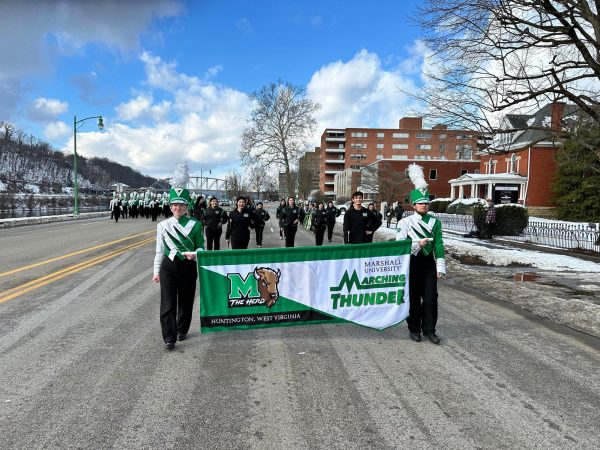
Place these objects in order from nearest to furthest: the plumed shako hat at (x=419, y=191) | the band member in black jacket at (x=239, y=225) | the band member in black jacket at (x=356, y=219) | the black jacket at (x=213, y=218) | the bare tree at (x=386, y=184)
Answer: the plumed shako hat at (x=419, y=191), the band member in black jacket at (x=356, y=219), the band member in black jacket at (x=239, y=225), the black jacket at (x=213, y=218), the bare tree at (x=386, y=184)

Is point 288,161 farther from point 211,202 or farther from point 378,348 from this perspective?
point 378,348

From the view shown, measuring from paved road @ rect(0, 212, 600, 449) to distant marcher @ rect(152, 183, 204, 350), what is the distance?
1.10ft

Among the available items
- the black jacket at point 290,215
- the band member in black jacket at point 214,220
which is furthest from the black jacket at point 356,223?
the black jacket at point 290,215

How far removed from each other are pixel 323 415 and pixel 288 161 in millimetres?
49142

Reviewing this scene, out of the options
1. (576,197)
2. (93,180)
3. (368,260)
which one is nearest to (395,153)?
(576,197)

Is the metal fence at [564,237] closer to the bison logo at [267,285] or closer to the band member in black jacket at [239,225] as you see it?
the band member in black jacket at [239,225]

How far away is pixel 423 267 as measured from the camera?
18.1 feet

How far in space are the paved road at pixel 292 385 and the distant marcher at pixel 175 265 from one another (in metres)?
0.34

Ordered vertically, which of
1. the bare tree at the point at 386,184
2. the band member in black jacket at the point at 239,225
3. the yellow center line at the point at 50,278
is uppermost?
the bare tree at the point at 386,184

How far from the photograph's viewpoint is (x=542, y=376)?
434 cm

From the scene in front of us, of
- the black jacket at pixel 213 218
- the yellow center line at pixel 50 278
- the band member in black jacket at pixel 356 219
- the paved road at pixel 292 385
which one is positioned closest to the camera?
the paved road at pixel 292 385

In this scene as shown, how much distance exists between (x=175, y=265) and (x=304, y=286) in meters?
1.63

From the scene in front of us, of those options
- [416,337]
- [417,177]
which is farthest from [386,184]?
[416,337]

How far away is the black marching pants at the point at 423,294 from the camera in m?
5.42
